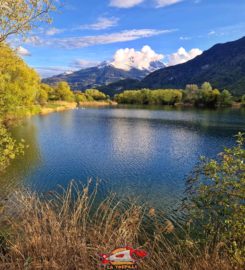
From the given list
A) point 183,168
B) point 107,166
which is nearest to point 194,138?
point 183,168

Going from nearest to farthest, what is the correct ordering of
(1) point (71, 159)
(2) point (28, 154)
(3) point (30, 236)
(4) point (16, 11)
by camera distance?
(3) point (30, 236) < (4) point (16, 11) < (1) point (71, 159) < (2) point (28, 154)

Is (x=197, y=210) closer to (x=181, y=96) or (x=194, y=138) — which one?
(x=194, y=138)

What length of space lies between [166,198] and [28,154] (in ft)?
81.4

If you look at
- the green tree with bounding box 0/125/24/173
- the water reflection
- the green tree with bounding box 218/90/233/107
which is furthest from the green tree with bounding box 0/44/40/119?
the green tree with bounding box 218/90/233/107

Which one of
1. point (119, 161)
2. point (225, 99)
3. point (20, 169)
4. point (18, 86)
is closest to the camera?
point (20, 169)

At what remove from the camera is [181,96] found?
19788 cm

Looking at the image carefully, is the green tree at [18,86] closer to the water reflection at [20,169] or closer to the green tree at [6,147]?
the green tree at [6,147]

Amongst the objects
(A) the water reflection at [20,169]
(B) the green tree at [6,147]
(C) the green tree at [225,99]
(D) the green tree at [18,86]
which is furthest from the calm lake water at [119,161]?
(C) the green tree at [225,99]

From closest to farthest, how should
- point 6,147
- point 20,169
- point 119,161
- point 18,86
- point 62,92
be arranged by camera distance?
point 6,147
point 20,169
point 119,161
point 18,86
point 62,92

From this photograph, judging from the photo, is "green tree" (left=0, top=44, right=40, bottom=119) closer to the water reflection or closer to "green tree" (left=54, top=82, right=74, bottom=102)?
the water reflection

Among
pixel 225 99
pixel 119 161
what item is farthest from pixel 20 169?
pixel 225 99

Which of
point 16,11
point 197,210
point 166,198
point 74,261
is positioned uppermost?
point 16,11

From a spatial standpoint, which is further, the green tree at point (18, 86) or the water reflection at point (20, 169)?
the water reflection at point (20, 169)

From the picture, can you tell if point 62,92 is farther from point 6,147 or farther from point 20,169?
point 6,147
